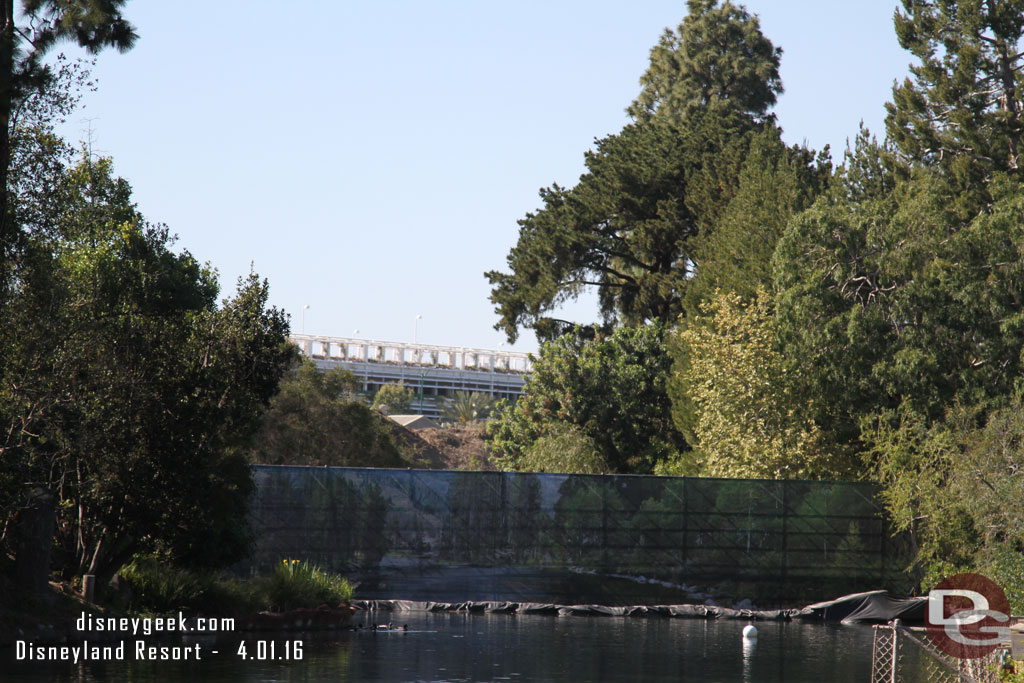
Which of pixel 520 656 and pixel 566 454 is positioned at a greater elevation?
pixel 566 454

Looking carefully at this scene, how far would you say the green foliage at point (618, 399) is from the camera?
155 ft

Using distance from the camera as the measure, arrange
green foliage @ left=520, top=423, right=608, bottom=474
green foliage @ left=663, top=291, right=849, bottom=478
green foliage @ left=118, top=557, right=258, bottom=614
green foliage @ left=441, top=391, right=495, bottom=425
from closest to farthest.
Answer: green foliage @ left=118, top=557, right=258, bottom=614
green foliage @ left=663, top=291, right=849, bottom=478
green foliage @ left=520, top=423, right=608, bottom=474
green foliage @ left=441, top=391, right=495, bottom=425

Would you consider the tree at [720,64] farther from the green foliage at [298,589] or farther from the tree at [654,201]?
the green foliage at [298,589]

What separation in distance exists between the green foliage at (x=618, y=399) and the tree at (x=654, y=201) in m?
2.32

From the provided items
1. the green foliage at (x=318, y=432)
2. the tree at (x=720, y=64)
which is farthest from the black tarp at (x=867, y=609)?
the tree at (x=720, y=64)

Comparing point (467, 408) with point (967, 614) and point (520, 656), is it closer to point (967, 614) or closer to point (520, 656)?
point (967, 614)

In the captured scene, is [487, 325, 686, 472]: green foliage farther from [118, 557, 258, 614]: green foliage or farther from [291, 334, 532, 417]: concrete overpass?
[291, 334, 532, 417]: concrete overpass

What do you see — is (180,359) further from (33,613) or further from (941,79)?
(941,79)

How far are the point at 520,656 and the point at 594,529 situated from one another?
36.0ft

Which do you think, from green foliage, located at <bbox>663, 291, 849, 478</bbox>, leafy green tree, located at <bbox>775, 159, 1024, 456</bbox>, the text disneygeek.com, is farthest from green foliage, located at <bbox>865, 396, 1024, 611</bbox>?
the text disneygeek.com

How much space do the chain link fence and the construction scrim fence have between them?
610 cm

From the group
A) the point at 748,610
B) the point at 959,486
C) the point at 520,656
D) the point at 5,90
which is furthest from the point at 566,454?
the point at 5,90

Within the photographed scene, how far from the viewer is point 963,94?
3519 centimetres

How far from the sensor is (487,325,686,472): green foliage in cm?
4738
